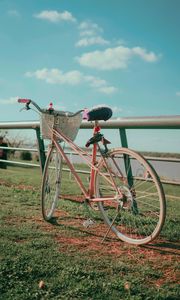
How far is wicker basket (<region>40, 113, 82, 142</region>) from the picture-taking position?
4664 millimetres

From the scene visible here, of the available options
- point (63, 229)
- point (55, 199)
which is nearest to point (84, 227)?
Result: point (63, 229)

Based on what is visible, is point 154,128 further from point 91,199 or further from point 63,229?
point 63,229

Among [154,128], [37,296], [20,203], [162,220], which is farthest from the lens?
[20,203]

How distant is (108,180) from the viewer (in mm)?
3973

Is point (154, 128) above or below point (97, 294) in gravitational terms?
above

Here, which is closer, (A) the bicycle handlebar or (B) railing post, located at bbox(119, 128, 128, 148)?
(A) the bicycle handlebar

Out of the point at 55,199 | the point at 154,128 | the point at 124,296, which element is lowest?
the point at 124,296

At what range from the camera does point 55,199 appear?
491 cm

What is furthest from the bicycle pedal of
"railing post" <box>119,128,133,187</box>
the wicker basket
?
the wicker basket

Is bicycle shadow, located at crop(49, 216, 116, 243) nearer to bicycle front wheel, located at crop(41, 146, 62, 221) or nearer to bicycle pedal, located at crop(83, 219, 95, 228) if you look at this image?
bicycle pedal, located at crop(83, 219, 95, 228)

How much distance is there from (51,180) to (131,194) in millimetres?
1420

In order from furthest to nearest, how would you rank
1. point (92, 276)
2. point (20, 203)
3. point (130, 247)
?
point (20, 203)
point (130, 247)
point (92, 276)

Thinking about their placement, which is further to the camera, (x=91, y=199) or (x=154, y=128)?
(x=154, y=128)

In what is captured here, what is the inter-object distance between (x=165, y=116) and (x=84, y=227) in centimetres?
155
